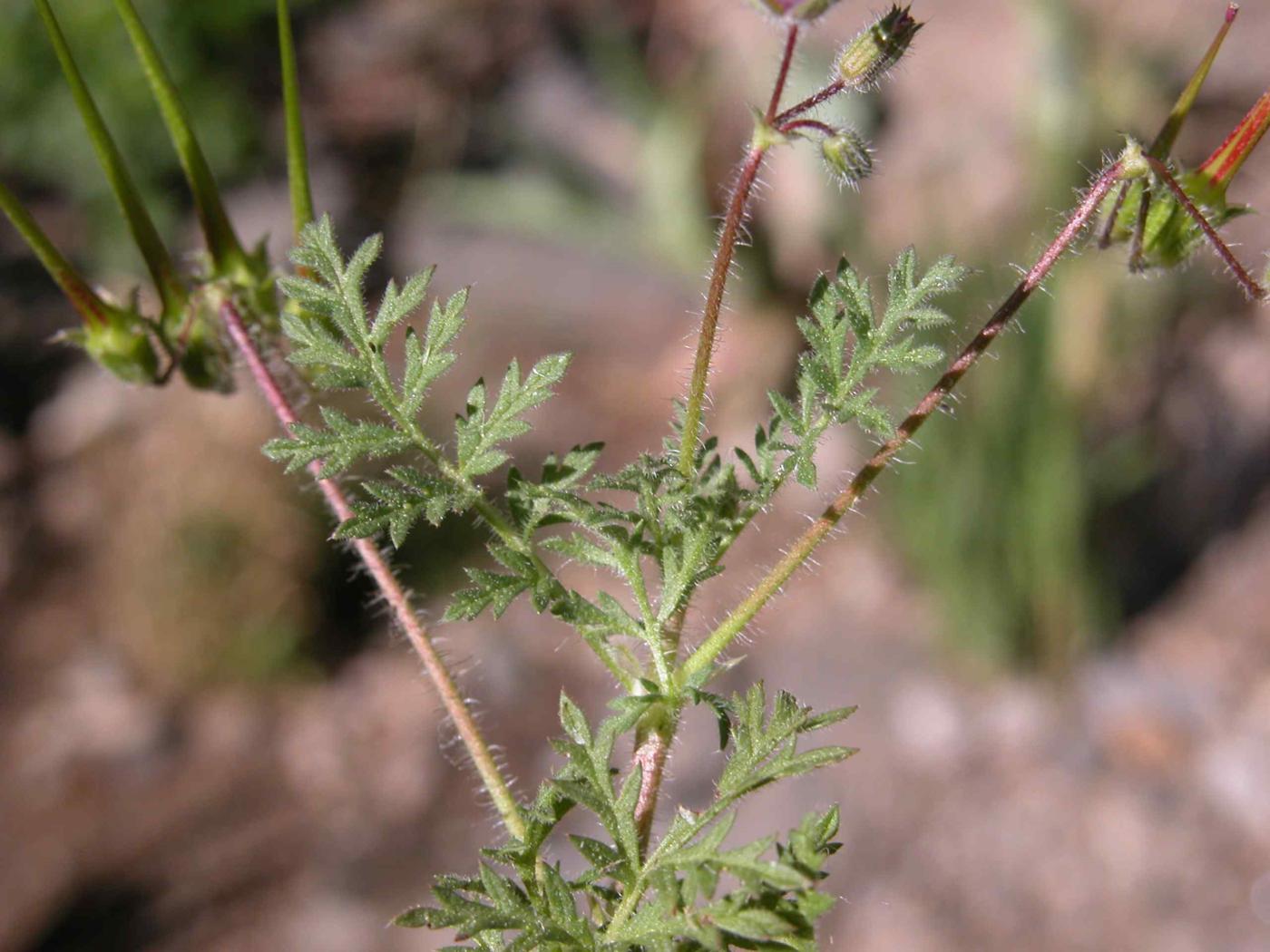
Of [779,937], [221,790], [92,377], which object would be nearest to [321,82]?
[92,377]

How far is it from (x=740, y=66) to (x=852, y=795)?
583 centimetres

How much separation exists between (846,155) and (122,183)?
1.04 metres

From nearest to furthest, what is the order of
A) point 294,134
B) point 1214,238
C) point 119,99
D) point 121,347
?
1. point 1214,238
2. point 294,134
3. point 121,347
4. point 119,99

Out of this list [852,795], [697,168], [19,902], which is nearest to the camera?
[852,795]

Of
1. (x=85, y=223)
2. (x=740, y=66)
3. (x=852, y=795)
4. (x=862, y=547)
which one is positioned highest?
(x=85, y=223)

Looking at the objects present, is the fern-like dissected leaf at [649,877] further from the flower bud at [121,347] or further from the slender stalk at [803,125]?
the flower bud at [121,347]

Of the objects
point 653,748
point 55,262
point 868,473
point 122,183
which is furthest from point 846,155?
point 55,262

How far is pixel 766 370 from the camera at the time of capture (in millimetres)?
7844

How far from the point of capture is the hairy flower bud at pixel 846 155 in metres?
1.51

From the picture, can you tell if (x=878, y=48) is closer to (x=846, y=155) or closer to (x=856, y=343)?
(x=846, y=155)

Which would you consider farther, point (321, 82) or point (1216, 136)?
point (321, 82)

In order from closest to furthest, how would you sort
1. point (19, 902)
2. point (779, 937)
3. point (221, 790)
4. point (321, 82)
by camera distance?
point (779, 937), point (19, 902), point (221, 790), point (321, 82)

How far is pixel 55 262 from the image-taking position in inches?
69.9

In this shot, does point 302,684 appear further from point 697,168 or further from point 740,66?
point 740,66
